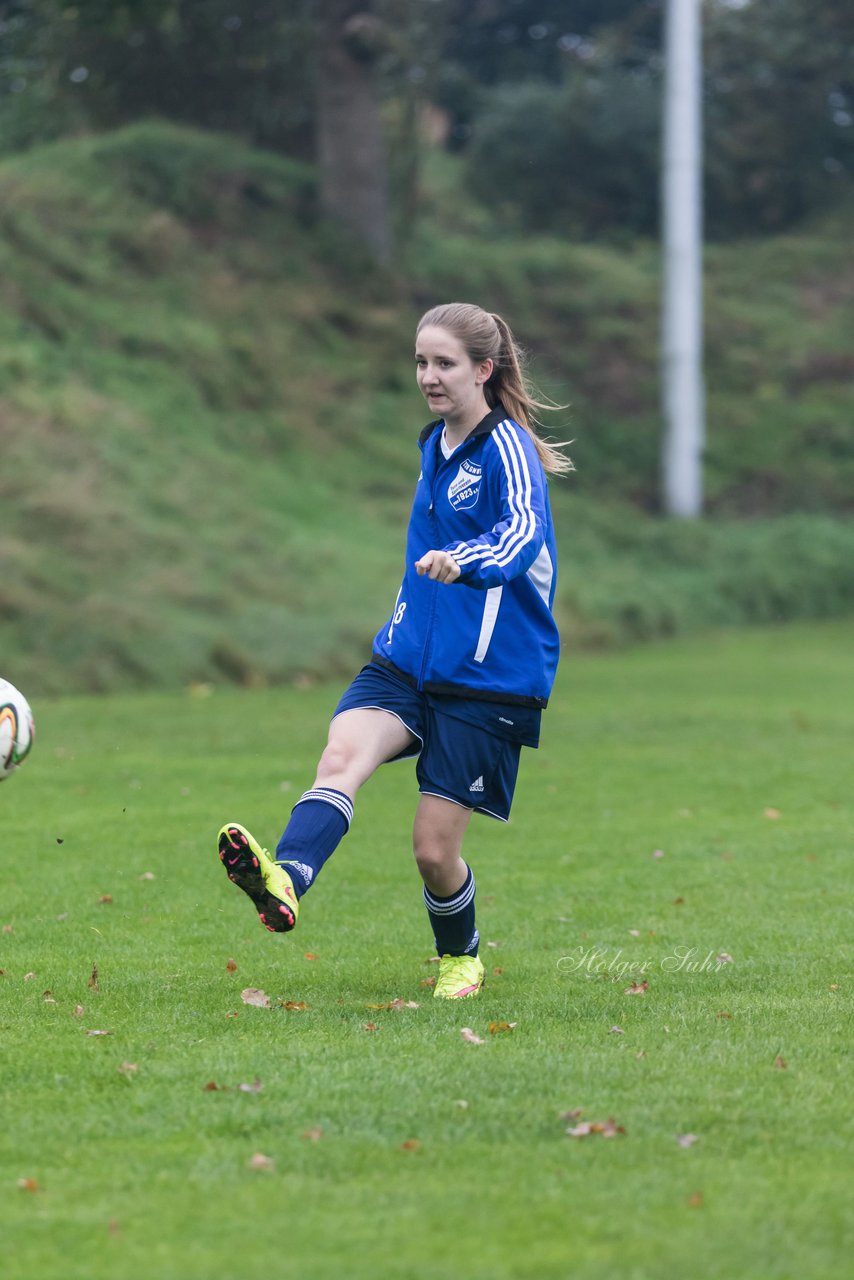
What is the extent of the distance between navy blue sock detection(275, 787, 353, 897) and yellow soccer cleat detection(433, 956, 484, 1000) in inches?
31.0

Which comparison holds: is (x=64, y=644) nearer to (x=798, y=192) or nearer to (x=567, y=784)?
(x=567, y=784)

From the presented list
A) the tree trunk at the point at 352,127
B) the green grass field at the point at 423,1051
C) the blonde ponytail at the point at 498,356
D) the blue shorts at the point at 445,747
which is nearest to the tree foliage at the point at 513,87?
the tree trunk at the point at 352,127

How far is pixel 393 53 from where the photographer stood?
29.4 metres

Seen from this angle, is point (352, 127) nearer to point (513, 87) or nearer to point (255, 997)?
point (513, 87)

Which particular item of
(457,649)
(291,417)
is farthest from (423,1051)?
(291,417)

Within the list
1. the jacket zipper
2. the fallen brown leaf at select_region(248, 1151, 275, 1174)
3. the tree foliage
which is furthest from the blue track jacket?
the tree foliage

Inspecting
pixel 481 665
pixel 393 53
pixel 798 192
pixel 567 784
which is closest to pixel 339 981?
pixel 481 665

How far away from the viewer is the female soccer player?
5.86 m

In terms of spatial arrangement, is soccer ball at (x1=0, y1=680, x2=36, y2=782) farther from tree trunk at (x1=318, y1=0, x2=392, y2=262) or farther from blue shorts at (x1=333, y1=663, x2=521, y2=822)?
tree trunk at (x1=318, y1=0, x2=392, y2=262)

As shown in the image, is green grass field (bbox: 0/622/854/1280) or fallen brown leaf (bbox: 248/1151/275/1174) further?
fallen brown leaf (bbox: 248/1151/275/1174)

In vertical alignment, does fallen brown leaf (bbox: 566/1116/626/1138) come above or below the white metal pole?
above

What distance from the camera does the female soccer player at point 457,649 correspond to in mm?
5863

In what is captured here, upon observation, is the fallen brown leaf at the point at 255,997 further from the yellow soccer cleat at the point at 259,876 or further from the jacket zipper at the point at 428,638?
the jacket zipper at the point at 428,638

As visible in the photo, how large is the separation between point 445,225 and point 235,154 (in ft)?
25.0
